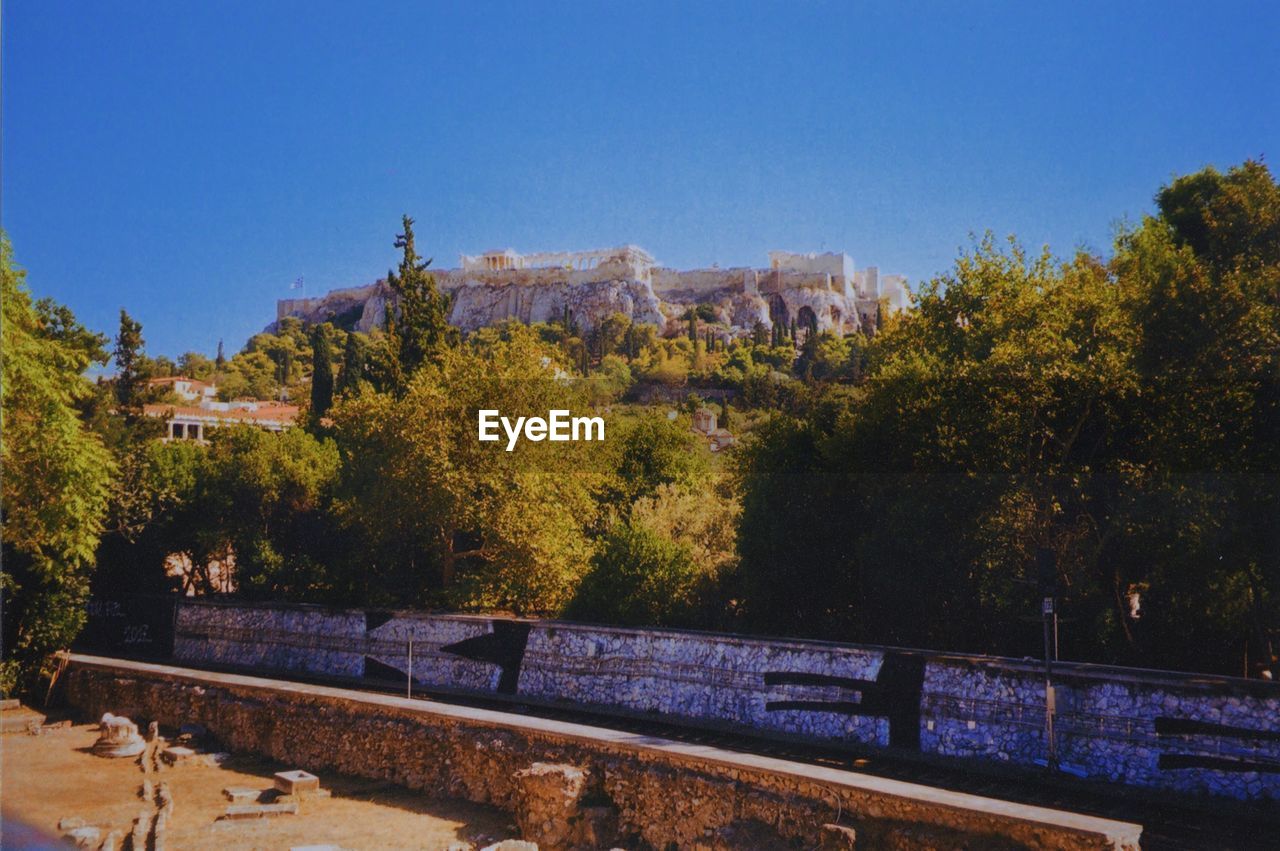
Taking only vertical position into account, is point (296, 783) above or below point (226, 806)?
above

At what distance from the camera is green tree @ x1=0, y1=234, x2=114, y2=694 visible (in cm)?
1627

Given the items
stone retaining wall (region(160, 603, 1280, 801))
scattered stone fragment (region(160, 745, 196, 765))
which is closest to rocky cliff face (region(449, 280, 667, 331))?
stone retaining wall (region(160, 603, 1280, 801))

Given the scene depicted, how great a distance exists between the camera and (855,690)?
48.3 feet

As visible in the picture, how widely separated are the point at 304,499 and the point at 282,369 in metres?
→ 37.6

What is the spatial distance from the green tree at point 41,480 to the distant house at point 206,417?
45.6 ft

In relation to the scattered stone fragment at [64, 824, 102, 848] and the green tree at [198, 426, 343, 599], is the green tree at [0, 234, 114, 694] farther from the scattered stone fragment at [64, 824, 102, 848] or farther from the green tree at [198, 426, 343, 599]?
the scattered stone fragment at [64, 824, 102, 848]

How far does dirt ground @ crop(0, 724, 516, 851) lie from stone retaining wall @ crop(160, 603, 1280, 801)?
360cm

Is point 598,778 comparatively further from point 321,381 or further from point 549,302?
point 549,302

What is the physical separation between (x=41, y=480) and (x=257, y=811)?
7429 millimetres

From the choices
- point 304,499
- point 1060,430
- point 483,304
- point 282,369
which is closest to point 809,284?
point 483,304

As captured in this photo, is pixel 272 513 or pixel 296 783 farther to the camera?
pixel 272 513

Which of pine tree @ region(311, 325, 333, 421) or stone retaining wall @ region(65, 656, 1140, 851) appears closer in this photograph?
stone retaining wall @ region(65, 656, 1140, 851)

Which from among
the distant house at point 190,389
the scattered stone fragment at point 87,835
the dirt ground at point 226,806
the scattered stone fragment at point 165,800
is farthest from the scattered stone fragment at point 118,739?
the distant house at point 190,389

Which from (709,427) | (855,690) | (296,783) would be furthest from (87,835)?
(709,427)
